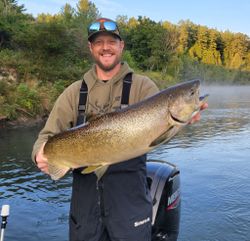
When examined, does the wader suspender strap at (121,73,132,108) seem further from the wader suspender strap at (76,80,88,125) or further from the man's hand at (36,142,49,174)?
the man's hand at (36,142,49,174)

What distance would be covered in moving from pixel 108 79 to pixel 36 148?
0.77 m

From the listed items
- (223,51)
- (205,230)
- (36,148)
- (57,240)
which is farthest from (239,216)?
(223,51)

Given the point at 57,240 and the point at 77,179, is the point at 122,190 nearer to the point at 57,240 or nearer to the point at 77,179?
the point at 77,179

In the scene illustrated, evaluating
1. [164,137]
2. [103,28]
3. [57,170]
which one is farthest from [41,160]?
[103,28]

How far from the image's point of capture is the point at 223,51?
10788 cm

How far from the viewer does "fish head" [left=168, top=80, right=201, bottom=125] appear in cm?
255

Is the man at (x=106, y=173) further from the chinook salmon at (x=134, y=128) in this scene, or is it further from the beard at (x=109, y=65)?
the chinook salmon at (x=134, y=128)

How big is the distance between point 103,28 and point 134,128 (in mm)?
951

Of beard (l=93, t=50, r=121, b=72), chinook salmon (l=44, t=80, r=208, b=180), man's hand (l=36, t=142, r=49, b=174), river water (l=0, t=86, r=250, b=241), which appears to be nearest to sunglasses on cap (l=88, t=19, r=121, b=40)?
beard (l=93, t=50, r=121, b=72)

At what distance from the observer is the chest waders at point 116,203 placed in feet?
9.91

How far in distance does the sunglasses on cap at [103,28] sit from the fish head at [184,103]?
83 centimetres

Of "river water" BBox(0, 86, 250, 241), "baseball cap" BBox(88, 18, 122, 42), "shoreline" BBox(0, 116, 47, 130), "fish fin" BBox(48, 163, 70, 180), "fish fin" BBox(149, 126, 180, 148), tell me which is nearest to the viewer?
"fish fin" BBox(149, 126, 180, 148)

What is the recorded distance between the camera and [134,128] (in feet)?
8.51

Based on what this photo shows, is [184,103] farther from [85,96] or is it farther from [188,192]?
[188,192]
